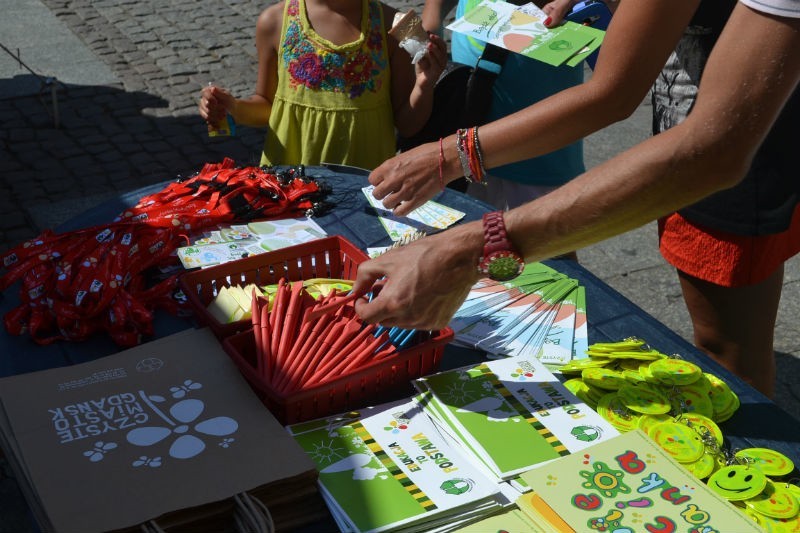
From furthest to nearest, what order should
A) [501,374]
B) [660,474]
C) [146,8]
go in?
[146,8], [501,374], [660,474]

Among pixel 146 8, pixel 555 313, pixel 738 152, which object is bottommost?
pixel 146 8

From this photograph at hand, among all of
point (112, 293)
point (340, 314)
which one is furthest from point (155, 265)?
point (340, 314)

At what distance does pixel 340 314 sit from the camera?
186 centimetres

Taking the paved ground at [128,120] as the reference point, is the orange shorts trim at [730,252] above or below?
above

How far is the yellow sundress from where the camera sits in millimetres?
3043

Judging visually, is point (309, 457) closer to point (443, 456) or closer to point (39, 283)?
point (443, 456)

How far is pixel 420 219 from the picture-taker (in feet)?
8.55

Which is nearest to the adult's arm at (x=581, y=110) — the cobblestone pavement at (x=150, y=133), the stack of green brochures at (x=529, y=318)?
the stack of green brochures at (x=529, y=318)

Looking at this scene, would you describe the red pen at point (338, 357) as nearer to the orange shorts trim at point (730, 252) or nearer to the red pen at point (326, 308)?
the red pen at point (326, 308)

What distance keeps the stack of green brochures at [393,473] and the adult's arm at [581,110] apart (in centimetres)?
59

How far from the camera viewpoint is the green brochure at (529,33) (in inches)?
96.8

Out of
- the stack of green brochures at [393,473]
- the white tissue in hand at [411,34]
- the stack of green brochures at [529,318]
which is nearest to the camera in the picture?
the stack of green brochures at [393,473]

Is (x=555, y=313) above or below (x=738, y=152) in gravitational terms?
below

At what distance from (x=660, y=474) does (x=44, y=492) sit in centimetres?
105
